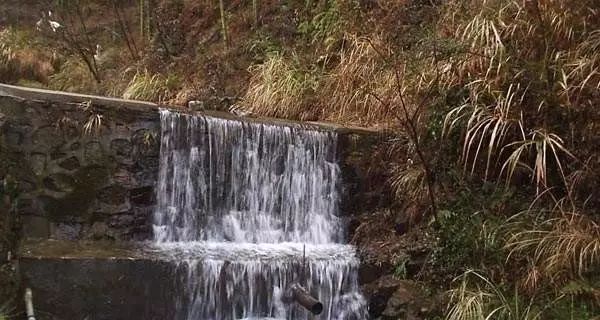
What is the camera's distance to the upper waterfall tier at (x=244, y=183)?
6004 mm

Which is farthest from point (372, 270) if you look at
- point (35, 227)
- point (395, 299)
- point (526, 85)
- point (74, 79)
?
point (74, 79)

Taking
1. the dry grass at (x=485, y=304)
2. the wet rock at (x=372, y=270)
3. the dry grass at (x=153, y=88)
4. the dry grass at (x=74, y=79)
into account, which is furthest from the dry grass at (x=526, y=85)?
the dry grass at (x=74, y=79)

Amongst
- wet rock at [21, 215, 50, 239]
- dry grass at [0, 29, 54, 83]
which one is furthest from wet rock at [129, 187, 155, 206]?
dry grass at [0, 29, 54, 83]

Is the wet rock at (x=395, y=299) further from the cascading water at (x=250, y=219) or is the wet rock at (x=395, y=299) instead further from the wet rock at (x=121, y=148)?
the wet rock at (x=121, y=148)

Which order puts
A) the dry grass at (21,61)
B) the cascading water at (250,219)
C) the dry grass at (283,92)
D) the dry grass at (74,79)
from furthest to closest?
the dry grass at (21,61)
the dry grass at (74,79)
the dry grass at (283,92)
the cascading water at (250,219)

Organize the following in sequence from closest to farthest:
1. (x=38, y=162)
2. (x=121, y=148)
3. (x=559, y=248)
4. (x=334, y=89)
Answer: (x=559, y=248)
(x=38, y=162)
(x=121, y=148)
(x=334, y=89)

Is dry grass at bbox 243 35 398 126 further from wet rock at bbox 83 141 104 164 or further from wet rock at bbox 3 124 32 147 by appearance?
wet rock at bbox 3 124 32 147

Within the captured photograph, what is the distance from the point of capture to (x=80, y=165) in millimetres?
5574

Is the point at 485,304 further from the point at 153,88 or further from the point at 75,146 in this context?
the point at 153,88

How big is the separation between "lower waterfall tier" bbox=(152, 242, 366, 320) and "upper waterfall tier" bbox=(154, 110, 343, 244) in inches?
12.1

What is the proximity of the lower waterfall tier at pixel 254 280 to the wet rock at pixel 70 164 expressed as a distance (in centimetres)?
107

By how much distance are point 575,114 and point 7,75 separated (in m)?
10.2

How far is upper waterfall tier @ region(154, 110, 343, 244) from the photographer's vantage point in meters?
6.00

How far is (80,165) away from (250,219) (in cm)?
174
